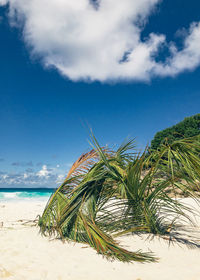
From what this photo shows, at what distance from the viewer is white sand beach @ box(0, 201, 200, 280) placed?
110 inches

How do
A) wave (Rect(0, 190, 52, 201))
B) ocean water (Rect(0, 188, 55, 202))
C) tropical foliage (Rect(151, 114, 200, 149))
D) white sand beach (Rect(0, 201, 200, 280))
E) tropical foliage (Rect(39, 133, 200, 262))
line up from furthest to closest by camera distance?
wave (Rect(0, 190, 52, 201)) → ocean water (Rect(0, 188, 55, 202)) → tropical foliage (Rect(151, 114, 200, 149)) → tropical foliage (Rect(39, 133, 200, 262)) → white sand beach (Rect(0, 201, 200, 280))

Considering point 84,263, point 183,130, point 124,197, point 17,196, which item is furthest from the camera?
point 17,196

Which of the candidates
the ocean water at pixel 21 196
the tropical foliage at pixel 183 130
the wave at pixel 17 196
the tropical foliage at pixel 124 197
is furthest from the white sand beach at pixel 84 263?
the wave at pixel 17 196

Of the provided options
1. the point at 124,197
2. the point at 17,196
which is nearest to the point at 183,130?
the point at 124,197

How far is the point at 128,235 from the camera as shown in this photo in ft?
14.3

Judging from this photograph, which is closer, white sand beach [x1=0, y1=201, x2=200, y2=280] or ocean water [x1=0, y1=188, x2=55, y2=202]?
white sand beach [x1=0, y1=201, x2=200, y2=280]

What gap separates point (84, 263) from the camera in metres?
3.19

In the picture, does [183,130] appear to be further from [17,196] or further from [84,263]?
[17,196]

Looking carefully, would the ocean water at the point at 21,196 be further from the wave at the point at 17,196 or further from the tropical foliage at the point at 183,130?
the tropical foliage at the point at 183,130

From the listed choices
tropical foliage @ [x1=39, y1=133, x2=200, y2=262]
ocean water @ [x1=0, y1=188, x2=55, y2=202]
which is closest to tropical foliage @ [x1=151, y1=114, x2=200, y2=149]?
ocean water @ [x1=0, y1=188, x2=55, y2=202]

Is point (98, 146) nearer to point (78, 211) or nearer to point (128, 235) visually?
point (78, 211)

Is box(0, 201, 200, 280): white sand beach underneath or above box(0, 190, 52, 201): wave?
underneath

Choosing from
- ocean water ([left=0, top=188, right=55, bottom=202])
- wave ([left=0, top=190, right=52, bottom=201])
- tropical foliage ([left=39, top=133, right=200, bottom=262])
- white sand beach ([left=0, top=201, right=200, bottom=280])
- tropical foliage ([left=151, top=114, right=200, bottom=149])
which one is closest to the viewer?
white sand beach ([left=0, top=201, right=200, bottom=280])

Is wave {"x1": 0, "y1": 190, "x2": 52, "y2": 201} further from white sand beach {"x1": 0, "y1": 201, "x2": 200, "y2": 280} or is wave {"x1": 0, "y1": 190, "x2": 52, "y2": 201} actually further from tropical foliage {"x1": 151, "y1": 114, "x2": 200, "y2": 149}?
white sand beach {"x1": 0, "y1": 201, "x2": 200, "y2": 280}
